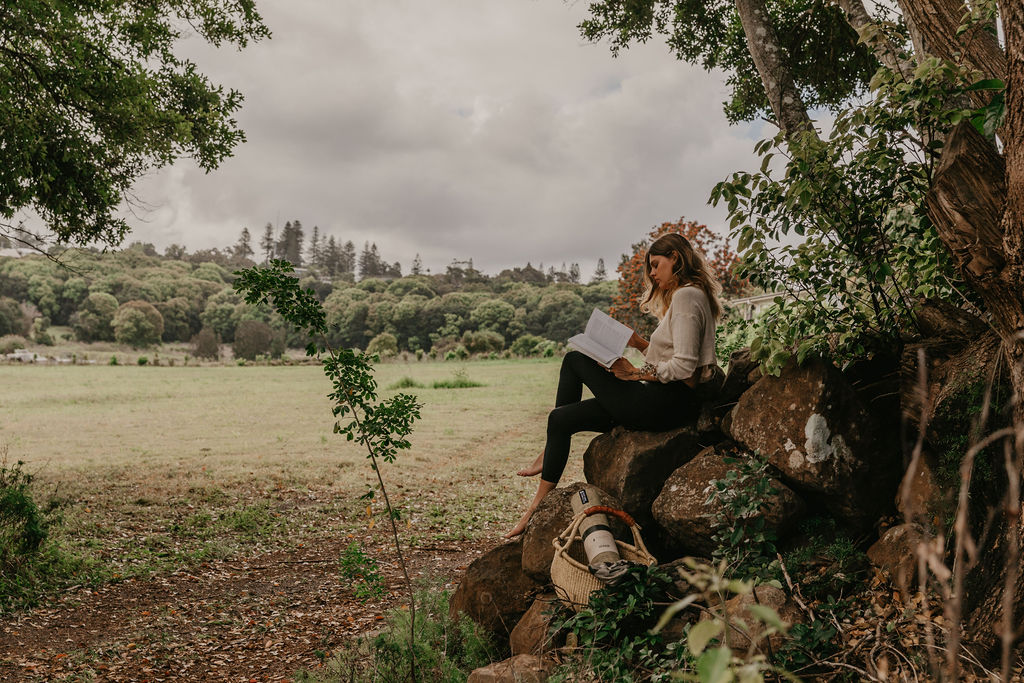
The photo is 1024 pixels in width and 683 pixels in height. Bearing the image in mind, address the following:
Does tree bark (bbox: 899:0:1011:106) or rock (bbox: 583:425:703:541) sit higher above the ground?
tree bark (bbox: 899:0:1011:106)

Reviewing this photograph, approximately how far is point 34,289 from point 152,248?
872 inches

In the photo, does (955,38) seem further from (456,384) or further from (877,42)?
(456,384)

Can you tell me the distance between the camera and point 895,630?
→ 267 cm

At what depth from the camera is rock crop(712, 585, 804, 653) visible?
264 centimetres

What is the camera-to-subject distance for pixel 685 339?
394cm

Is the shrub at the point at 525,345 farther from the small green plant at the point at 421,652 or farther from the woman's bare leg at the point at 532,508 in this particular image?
the small green plant at the point at 421,652

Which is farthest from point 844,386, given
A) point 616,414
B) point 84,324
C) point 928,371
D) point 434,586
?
point 84,324

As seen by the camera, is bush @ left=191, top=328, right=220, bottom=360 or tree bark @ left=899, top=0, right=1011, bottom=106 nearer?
tree bark @ left=899, top=0, right=1011, bottom=106

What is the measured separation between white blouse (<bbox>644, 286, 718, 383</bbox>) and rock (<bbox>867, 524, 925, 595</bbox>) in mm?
1321

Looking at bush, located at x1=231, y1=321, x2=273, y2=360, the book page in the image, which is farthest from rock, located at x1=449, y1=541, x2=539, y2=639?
bush, located at x1=231, y1=321, x2=273, y2=360

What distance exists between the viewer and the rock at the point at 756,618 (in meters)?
2.64

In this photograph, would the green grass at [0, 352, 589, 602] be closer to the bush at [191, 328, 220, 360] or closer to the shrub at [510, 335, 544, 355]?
the shrub at [510, 335, 544, 355]

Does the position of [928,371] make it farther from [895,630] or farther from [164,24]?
[164,24]

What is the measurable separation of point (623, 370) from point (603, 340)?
236 mm
